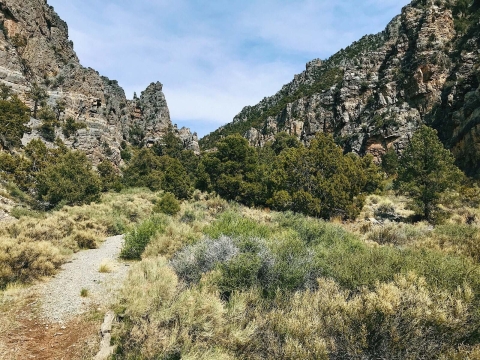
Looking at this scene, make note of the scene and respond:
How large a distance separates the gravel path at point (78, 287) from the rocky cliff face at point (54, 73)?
36.5m

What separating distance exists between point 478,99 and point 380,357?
37.5m

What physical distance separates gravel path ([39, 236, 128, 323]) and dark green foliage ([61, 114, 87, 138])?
41873 mm

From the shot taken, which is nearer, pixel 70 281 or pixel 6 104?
pixel 70 281

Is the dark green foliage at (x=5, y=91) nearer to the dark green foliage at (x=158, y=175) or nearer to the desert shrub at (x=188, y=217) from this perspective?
the dark green foliage at (x=158, y=175)

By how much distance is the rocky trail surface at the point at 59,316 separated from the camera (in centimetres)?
466

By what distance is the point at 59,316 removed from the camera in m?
5.69

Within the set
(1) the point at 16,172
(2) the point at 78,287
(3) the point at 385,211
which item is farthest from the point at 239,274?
(1) the point at 16,172

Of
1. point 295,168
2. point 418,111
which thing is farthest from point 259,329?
point 418,111

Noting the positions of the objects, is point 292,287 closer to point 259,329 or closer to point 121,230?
point 259,329

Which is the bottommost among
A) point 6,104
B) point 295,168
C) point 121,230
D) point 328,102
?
point 121,230

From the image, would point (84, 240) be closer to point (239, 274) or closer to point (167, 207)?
point (167, 207)

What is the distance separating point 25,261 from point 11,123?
32817 mm

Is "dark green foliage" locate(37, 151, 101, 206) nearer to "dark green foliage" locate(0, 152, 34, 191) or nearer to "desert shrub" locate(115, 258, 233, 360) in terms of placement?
"dark green foliage" locate(0, 152, 34, 191)

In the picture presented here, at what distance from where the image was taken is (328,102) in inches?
2749
